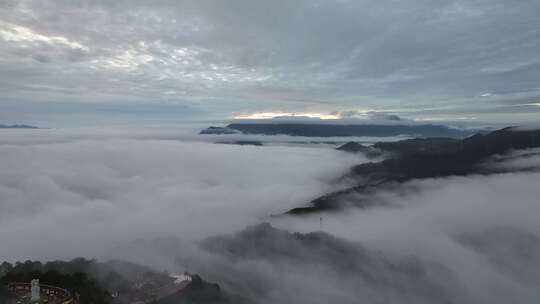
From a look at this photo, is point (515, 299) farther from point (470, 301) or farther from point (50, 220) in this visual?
point (50, 220)

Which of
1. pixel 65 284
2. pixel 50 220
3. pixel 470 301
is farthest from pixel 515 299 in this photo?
pixel 50 220

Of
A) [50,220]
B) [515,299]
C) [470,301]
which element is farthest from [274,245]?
[50,220]

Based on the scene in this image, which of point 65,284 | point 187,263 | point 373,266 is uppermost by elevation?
point 65,284

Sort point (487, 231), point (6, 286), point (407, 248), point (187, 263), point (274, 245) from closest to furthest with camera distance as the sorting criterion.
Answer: point (6, 286)
point (187, 263)
point (274, 245)
point (407, 248)
point (487, 231)

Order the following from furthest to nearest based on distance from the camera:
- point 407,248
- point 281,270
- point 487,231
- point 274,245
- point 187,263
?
point 487,231 < point 407,248 < point 274,245 < point 281,270 < point 187,263

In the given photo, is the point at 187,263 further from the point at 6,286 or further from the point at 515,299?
the point at 515,299

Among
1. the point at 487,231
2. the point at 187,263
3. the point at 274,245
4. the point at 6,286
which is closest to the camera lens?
the point at 6,286

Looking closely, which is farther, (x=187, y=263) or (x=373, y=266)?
(x=373, y=266)

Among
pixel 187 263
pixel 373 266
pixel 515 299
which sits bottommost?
pixel 515 299

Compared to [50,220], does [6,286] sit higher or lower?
higher
